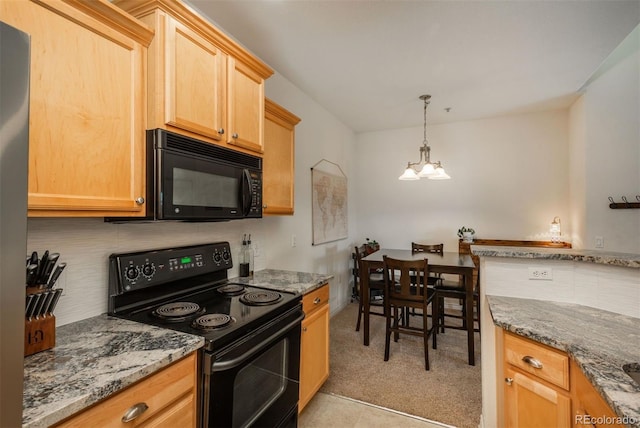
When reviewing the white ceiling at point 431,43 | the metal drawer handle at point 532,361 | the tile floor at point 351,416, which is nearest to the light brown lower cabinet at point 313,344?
the tile floor at point 351,416

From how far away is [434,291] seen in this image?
9.46ft

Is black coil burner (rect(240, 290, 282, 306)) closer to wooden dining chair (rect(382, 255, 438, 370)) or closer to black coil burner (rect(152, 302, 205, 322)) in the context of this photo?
black coil burner (rect(152, 302, 205, 322))

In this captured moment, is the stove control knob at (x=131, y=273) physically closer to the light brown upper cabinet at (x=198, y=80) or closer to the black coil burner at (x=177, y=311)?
the black coil burner at (x=177, y=311)

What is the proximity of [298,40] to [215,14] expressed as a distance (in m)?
0.59

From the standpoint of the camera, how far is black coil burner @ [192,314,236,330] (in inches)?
48.3

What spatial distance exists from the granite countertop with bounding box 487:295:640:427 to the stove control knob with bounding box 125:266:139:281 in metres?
1.69

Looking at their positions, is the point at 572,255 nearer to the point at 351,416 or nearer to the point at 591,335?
the point at 591,335

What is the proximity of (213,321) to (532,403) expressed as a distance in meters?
1.36

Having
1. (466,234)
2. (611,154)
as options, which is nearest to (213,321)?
(466,234)

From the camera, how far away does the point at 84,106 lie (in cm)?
107

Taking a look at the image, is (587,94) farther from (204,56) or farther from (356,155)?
(204,56)

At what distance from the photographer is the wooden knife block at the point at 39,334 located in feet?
3.13

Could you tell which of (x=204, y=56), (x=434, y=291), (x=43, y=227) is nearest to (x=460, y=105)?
(x=434, y=291)

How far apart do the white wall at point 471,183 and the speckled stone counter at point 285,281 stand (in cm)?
280
